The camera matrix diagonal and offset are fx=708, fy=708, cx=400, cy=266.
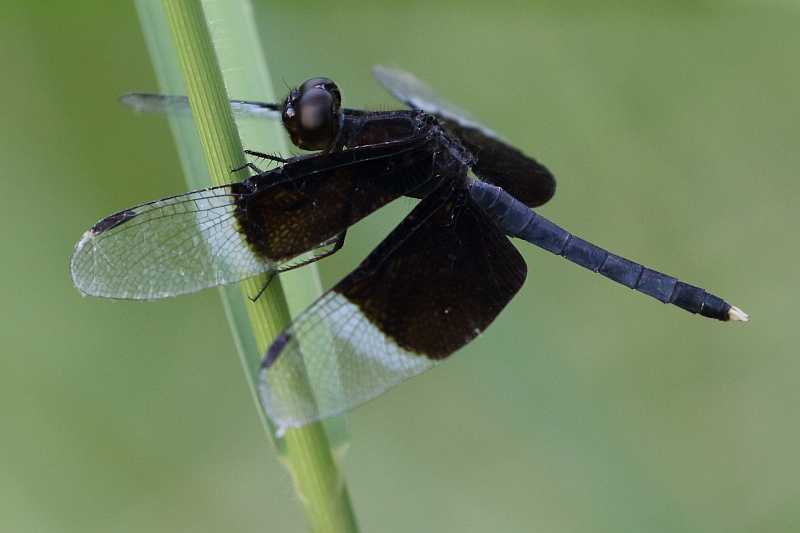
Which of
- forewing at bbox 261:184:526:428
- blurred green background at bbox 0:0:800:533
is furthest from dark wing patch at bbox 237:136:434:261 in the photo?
blurred green background at bbox 0:0:800:533

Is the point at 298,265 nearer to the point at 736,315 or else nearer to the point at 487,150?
the point at 487,150

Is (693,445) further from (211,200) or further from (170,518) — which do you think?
(211,200)

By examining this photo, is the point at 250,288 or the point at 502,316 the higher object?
the point at 250,288

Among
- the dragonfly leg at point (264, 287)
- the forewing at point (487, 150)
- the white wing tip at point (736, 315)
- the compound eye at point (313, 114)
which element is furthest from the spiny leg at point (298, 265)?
the white wing tip at point (736, 315)

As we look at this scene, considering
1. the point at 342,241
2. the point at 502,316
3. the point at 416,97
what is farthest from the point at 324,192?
the point at 502,316

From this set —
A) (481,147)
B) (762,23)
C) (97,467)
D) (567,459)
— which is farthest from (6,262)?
(762,23)

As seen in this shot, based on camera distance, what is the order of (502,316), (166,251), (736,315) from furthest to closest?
(502,316)
(736,315)
(166,251)

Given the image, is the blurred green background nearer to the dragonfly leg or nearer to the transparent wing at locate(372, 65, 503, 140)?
the transparent wing at locate(372, 65, 503, 140)

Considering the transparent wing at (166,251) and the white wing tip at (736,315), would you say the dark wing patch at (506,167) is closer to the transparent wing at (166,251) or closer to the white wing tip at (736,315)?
the white wing tip at (736,315)

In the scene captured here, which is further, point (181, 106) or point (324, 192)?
point (324, 192)
